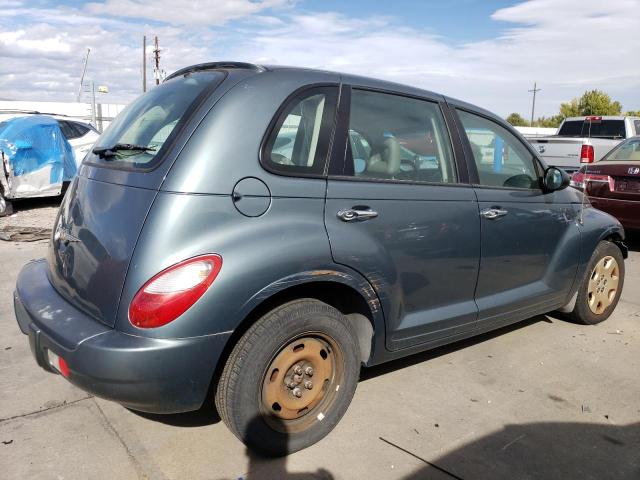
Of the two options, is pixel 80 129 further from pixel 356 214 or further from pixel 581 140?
pixel 356 214

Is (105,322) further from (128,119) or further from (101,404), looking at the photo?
(128,119)

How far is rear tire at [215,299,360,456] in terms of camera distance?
2459 millimetres

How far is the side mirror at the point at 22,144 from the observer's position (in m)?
9.09

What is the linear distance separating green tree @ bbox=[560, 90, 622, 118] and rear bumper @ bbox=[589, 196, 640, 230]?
4358cm

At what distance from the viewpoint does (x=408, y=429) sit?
3.00 meters

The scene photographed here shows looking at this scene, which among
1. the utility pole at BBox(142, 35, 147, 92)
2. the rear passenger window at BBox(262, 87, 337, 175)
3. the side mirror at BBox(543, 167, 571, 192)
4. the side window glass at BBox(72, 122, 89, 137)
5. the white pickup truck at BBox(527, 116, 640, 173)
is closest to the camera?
the rear passenger window at BBox(262, 87, 337, 175)

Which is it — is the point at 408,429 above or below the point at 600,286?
below

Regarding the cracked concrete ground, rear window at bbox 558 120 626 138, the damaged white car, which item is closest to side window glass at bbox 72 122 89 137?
the damaged white car

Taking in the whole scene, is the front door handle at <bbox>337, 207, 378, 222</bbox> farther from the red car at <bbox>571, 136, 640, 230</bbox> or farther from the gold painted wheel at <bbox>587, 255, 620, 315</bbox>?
the red car at <bbox>571, 136, 640, 230</bbox>

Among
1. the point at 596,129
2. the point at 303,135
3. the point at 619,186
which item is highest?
the point at 596,129

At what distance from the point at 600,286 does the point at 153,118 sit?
3793mm

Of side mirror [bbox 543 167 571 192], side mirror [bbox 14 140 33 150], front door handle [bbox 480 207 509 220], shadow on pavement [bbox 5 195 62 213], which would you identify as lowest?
shadow on pavement [bbox 5 195 62 213]

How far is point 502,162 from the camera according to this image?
12.3 ft

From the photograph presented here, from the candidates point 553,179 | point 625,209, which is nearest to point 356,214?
point 553,179
